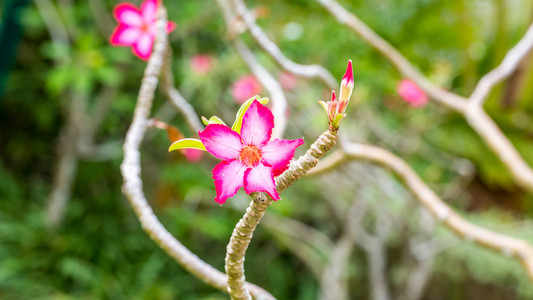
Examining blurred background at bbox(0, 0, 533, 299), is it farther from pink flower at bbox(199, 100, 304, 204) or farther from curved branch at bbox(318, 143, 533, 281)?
pink flower at bbox(199, 100, 304, 204)

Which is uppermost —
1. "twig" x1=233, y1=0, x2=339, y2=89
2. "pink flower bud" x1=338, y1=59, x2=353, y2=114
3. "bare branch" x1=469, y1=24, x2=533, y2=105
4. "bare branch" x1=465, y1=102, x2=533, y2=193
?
"bare branch" x1=469, y1=24, x2=533, y2=105

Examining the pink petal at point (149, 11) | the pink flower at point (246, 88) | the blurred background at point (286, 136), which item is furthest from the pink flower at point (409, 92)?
the pink petal at point (149, 11)

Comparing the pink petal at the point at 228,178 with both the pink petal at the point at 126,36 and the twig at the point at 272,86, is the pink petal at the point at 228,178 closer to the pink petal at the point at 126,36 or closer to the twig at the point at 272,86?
the twig at the point at 272,86

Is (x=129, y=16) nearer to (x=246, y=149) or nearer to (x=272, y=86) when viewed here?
(x=272, y=86)

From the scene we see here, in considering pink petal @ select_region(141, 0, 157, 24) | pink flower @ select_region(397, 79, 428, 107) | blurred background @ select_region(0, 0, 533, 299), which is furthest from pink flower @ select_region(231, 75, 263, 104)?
pink petal @ select_region(141, 0, 157, 24)

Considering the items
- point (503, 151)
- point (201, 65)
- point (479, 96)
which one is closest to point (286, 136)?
point (201, 65)

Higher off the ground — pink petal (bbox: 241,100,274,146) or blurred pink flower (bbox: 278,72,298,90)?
blurred pink flower (bbox: 278,72,298,90)

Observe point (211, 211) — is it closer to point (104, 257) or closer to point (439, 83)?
point (104, 257)
